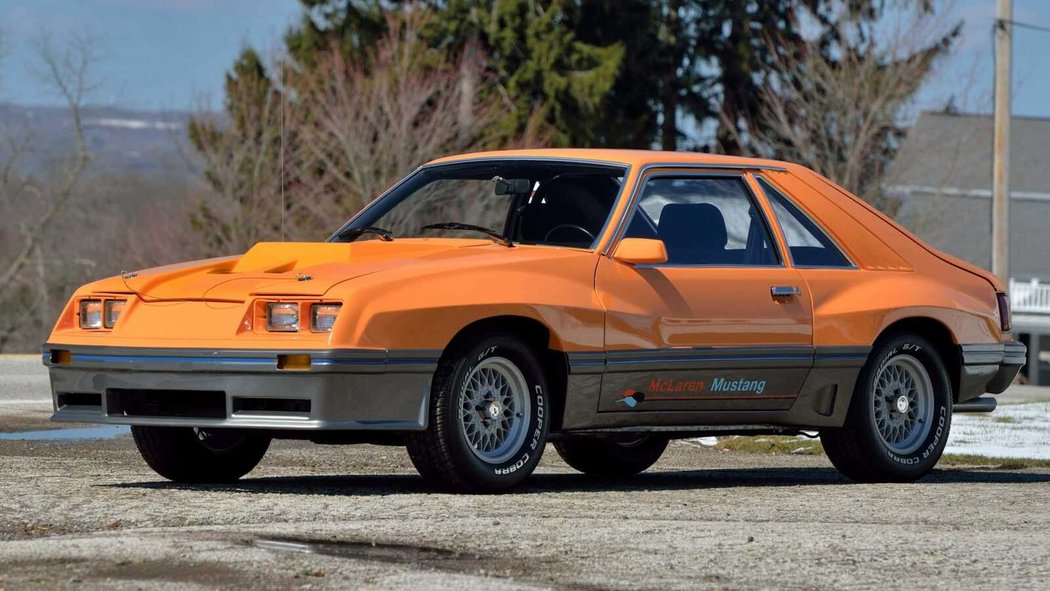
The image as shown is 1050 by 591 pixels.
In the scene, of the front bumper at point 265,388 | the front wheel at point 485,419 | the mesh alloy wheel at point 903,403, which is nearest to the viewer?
the front bumper at point 265,388

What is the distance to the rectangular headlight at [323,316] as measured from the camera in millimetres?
7688

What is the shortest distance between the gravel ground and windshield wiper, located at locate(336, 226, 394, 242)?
1.20 metres

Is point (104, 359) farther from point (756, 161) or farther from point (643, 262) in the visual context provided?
point (756, 161)

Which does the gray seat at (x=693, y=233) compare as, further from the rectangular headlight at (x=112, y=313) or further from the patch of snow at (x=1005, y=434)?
the patch of snow at (x=1005, y=434)

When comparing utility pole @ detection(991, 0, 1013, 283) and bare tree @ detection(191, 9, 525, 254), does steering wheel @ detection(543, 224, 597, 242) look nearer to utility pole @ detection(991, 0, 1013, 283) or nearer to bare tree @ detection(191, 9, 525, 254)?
utility pole @ detection(991, 0, 1013, 283)

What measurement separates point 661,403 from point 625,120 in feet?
130

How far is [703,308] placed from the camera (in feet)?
29.3

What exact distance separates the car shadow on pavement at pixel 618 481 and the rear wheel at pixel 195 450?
0.37 feet

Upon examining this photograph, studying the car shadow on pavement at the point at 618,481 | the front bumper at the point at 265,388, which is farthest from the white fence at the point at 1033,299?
the front bumper at the point at 265,388

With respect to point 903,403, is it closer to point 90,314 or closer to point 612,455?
point 612,455

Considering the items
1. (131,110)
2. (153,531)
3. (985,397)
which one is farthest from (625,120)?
(153,531)

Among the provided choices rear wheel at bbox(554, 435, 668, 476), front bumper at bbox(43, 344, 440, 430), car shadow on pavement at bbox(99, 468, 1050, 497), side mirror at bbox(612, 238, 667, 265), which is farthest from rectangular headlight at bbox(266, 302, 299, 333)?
rear wheel at bbox(554, 435, 668, 476)

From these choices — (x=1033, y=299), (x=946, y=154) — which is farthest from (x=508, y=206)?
(x=1033, y=299)

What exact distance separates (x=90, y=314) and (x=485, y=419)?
184 cm
